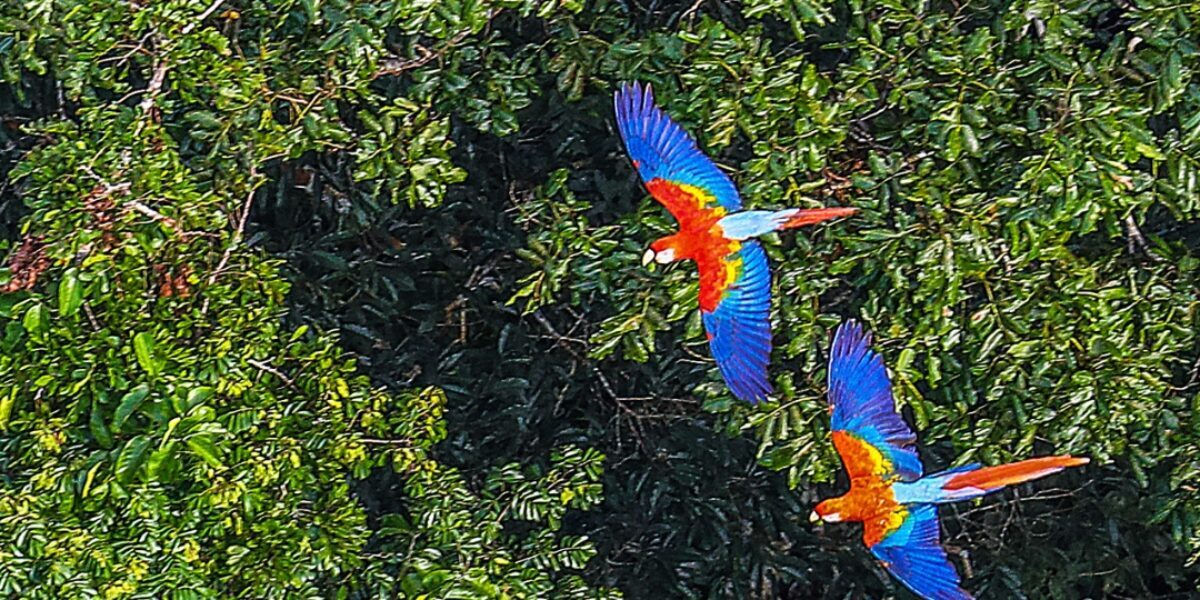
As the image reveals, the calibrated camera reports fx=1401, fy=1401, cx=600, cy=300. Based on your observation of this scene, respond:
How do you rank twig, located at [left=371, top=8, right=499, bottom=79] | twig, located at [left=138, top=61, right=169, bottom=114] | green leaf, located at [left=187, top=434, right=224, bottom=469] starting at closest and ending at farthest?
green leaf, located at [left=187, top=434, right=224, bottom=469]
twig, located at [left=138, top=61, right=169, bottom=114]
twig, located at [left=371, top=8, right=499, bottom=79]

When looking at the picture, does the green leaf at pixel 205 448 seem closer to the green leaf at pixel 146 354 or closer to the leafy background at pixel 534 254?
the leafy background at pixel 534 254

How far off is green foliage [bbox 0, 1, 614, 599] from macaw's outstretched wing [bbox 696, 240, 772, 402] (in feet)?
1.53

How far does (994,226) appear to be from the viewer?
6.43 ft

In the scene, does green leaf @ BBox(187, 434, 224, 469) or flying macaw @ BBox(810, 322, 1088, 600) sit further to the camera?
flying macaw @ BBox(810, 322, 1088, 600)

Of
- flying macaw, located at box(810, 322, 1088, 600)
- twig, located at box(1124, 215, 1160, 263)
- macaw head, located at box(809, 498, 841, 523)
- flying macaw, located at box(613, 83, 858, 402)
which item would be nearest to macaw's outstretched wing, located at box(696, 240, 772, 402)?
flying macaw, located at box(613, 83, 858, 402)

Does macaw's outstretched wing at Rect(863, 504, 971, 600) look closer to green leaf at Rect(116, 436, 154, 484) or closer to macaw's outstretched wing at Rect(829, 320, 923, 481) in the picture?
macaw's outstretched wing at Rect(829, 320, 923, 481)

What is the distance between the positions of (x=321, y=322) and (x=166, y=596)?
1020mm

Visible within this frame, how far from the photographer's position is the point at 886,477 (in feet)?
6.46

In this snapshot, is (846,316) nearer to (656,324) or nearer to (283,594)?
(656,324)

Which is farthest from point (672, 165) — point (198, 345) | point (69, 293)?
point (69, 293)

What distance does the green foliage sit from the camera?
6.17 ft

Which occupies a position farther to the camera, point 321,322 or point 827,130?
point 321,322

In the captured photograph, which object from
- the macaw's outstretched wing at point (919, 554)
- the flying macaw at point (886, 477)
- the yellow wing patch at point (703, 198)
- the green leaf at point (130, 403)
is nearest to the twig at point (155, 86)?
the green leaf at point (130, 403)

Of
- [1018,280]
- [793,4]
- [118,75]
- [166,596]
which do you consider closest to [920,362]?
[1018,280]
